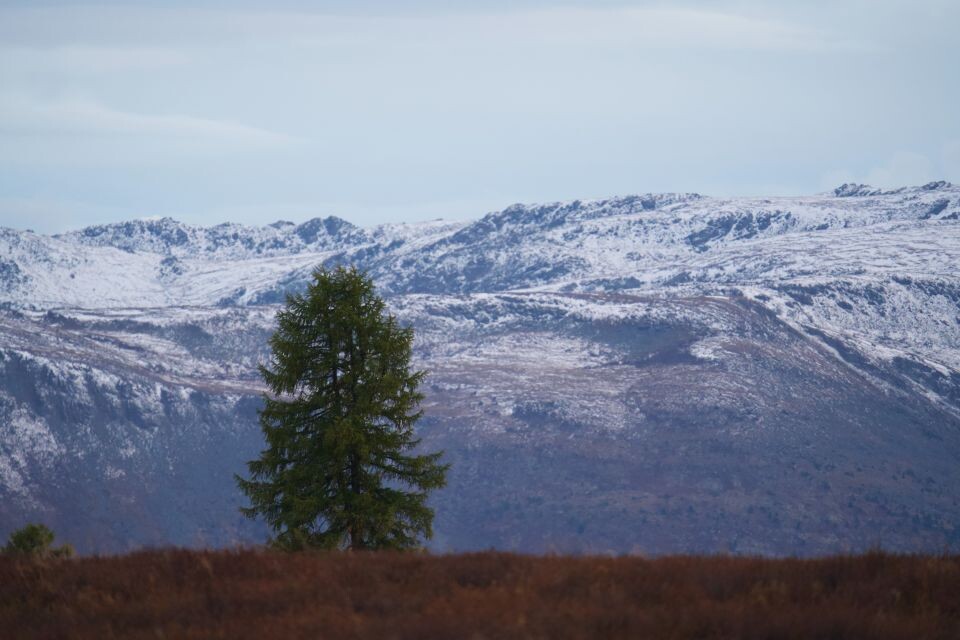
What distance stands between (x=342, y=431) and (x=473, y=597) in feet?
51.5

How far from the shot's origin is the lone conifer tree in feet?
103

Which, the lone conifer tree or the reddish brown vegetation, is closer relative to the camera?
the reddish brown vegetation

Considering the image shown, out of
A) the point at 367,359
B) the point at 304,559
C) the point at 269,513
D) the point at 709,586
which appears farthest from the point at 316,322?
the point at 709,586

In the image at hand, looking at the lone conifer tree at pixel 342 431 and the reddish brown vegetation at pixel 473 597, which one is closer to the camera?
the reddish brown vegetation at pixel 473 597

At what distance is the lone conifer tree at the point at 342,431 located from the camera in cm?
3145

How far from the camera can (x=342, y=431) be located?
1221 inches

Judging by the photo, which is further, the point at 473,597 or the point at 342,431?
the point at 342,431

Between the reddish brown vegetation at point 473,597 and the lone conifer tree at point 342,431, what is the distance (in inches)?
480

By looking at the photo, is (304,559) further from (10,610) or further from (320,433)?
(320,433)

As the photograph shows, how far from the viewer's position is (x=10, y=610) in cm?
1695

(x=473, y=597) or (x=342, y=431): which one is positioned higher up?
(x=473, y=597)

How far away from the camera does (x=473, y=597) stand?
15.7 m

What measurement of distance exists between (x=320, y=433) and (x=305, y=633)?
58.0 feet

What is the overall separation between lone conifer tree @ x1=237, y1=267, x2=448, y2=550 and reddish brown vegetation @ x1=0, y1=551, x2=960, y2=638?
12.2 m
